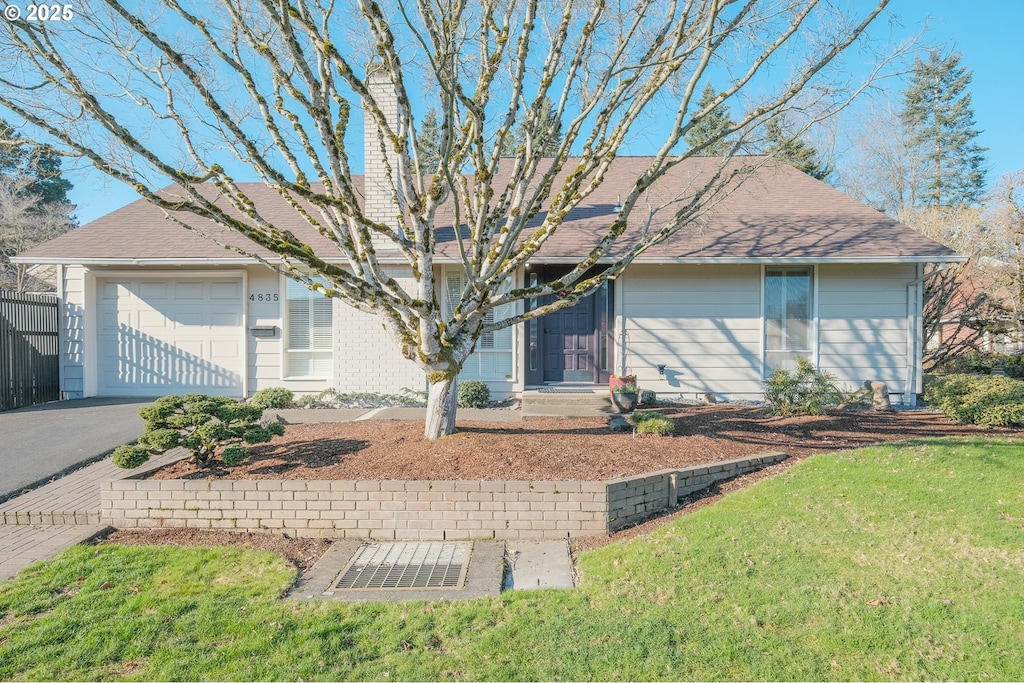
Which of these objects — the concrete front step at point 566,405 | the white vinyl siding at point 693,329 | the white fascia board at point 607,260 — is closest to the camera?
the concrete front step at point 566,405

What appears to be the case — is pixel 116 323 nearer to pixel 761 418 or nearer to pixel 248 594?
pixel 248 594

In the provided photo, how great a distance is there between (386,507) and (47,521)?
294 centimetres

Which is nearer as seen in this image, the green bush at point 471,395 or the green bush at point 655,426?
the green bush at point 655,426

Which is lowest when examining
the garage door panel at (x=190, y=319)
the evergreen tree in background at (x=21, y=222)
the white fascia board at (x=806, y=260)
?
the garage door panel at (x=190, y=319)

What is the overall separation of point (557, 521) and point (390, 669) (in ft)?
6.36

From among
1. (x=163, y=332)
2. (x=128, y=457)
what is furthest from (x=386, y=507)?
(x=163, y=332)

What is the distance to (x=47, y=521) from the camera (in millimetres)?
4469

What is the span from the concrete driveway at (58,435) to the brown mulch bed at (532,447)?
190 cm

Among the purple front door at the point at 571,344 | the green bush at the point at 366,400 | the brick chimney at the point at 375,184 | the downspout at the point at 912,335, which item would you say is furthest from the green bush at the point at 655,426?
the downspout at the point at 912,335

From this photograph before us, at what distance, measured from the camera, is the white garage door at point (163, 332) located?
1002 cm

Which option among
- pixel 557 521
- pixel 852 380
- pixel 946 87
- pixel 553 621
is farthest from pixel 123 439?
pixel 946 87

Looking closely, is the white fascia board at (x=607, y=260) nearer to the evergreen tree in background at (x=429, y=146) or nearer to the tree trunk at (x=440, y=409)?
the evergreen tree in background at (x=429, y=146)

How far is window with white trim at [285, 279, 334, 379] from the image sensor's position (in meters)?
9.98

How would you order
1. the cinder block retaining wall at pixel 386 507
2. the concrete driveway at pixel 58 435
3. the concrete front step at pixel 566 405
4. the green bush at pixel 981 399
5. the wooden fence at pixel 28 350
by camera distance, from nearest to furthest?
the cinder block retaining wall at pixel 386 507, the concrete driveway at pixel 58 435, the green bush at pixel 981 399, the concrete front step at pixel 566 405, the wooden fence at pixel 28 350
